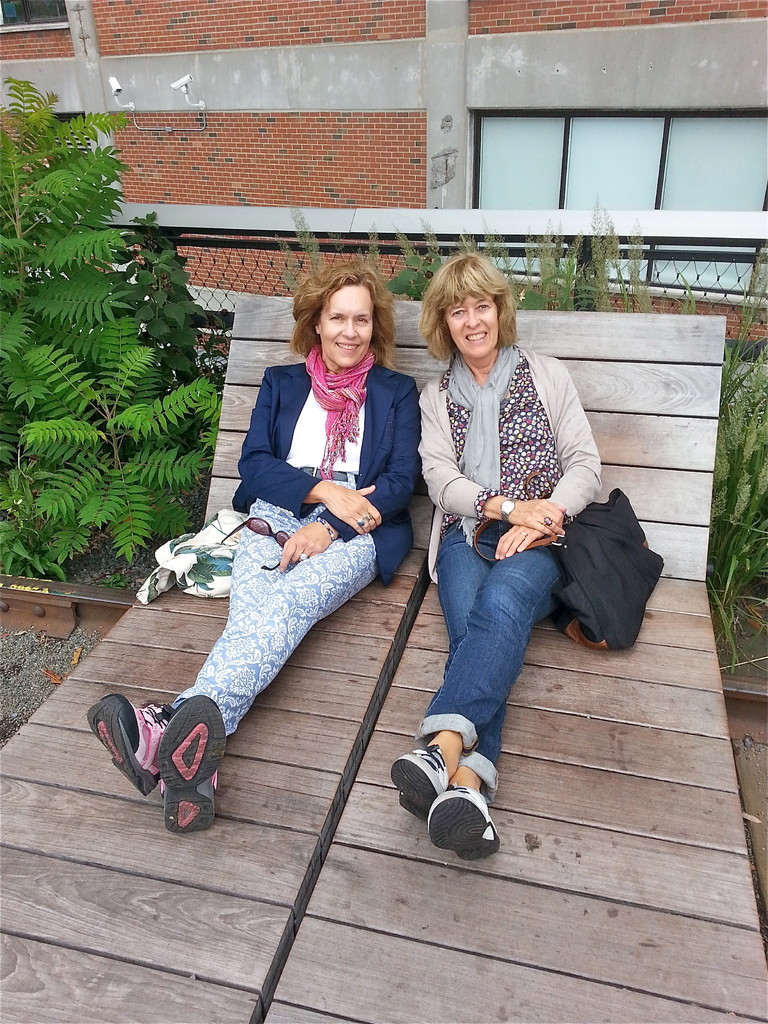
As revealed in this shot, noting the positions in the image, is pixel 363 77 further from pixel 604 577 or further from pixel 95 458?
pixel 604 577

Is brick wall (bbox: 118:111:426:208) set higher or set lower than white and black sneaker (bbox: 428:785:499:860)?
higher

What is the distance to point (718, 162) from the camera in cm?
930

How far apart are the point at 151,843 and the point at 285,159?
11.3 meters

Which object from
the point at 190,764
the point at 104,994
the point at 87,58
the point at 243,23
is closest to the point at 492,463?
the point at 190,764

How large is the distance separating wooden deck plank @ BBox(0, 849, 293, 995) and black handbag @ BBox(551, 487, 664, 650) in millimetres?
1171

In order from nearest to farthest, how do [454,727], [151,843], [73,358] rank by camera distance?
[151,843] < [454,727] < [73,358]

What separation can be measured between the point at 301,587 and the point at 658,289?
2.42m

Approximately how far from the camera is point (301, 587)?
217cm

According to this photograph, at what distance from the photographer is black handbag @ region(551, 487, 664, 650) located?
83.3 inches

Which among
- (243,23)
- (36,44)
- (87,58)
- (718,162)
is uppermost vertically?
(36,44)

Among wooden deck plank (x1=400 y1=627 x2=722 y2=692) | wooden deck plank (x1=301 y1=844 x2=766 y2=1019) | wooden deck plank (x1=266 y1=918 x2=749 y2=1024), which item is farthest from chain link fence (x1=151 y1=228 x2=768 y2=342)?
wooden deck plank (x1=266 y1=918 x2=749 y2=1024)

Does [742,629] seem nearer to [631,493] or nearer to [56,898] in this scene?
[631,493]

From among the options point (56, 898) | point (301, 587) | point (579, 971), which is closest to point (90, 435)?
point (301, 587)

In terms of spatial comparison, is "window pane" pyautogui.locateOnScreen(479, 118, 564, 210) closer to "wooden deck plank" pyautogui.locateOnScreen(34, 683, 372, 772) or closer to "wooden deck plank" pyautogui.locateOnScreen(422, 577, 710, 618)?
"wooden deck plank" pyautogui.locateOnScreen(422, 577, 710, 618)
